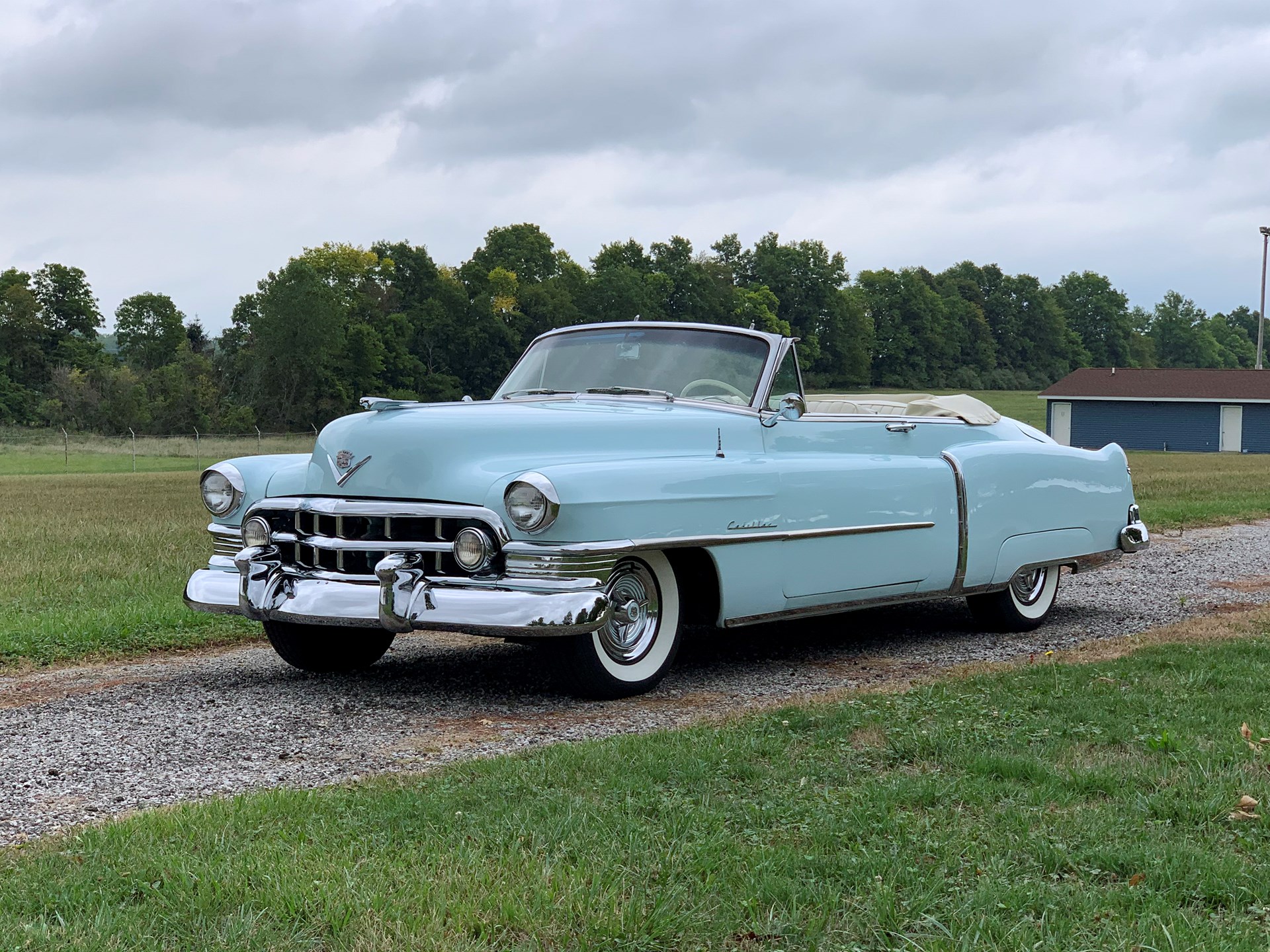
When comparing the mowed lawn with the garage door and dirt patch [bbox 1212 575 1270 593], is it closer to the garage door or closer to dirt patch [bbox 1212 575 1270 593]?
dirt patch [bbox 1212 575 1270 593]

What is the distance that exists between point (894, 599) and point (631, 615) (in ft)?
5.91

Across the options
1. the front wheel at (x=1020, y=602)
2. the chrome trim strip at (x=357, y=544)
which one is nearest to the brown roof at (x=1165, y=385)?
the front wheel at (x=1020, y=602)

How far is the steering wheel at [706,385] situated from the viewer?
7195mm

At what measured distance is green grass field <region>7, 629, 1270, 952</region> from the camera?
9.96 feet

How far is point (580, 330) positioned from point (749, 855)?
4.73 meters

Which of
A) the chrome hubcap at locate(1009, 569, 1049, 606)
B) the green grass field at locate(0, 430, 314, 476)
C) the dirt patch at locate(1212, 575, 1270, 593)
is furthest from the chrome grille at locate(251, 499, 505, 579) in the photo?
the green grass field at locate(0, 430, 314, 476)

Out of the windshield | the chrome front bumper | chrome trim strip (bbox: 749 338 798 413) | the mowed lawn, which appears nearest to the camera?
the chrome front bumper

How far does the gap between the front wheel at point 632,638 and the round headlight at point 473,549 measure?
1.64ft

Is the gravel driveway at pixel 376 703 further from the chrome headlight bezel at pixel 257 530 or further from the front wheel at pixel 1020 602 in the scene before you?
the chrome headlight bezel at pixel 257 530

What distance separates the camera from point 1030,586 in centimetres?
851

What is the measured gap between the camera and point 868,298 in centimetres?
9638

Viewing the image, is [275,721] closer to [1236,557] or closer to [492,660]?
[492,660]

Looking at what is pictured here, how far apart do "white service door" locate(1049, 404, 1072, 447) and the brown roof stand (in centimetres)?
62

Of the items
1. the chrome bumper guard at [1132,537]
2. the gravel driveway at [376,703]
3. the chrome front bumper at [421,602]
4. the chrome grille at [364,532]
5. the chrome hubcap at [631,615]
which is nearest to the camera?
the gravel driveway at [376,703]
